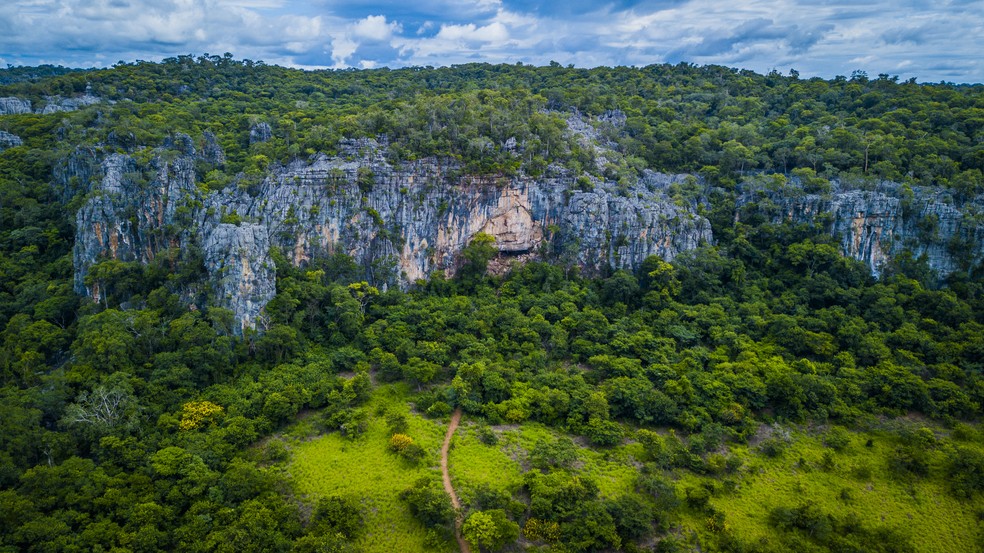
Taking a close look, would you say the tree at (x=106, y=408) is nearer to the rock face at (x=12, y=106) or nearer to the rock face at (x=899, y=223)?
the rock face at (x=12, y=106)

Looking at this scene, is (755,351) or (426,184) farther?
(426,184)

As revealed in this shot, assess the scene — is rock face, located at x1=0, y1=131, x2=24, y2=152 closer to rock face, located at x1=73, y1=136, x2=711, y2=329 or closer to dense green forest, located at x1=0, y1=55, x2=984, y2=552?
dense green forest, located at x1=0, y1=55, x2=984, y2=552

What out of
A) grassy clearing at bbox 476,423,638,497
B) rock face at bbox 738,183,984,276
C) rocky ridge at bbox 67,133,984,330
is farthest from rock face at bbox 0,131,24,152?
rock face at bbox 738,183,984,276

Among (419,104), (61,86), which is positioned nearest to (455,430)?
(419,104)

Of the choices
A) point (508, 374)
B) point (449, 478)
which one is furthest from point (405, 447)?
point (508, 374)

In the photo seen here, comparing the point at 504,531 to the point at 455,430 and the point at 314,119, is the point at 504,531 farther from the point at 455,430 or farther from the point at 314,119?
the point at 314,119

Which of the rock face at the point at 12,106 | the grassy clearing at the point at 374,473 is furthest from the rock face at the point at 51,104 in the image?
the grassy clearing at the point at 374,473
